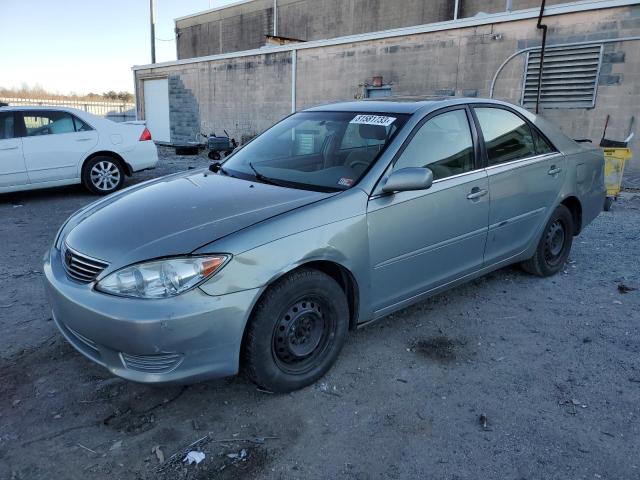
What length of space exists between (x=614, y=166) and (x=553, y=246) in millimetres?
4016

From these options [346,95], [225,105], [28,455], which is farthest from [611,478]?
[225,105]

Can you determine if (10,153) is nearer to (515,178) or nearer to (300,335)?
(300,335)

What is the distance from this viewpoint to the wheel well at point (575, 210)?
449 cm

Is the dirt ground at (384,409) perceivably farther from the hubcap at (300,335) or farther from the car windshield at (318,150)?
the car windshield at (318,150)

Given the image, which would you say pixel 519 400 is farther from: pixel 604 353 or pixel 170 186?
pixel 170 186

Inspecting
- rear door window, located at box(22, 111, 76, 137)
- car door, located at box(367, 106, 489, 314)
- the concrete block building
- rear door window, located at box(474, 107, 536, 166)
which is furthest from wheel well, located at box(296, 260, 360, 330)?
the concrete block building

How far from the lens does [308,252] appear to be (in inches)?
99.0

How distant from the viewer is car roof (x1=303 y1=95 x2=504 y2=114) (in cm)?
332

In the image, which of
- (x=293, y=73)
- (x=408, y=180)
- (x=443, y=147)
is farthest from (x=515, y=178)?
A: (x=293, y=73)

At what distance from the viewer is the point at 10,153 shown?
718 centimetres

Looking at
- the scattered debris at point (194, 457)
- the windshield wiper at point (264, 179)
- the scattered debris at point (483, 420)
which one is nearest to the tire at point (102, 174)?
the windshield wiper at point (264, 179)

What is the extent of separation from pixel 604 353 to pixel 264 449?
234 centimetres

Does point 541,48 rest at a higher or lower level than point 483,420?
higher

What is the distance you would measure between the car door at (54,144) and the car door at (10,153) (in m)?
0.09
